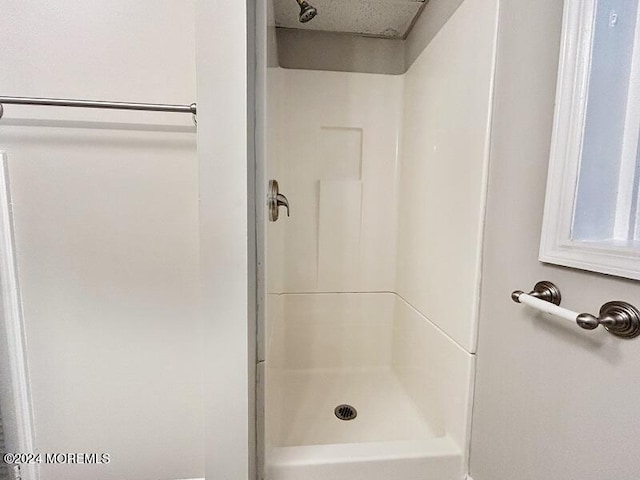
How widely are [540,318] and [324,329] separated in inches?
43.5

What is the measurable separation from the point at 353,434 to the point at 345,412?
141mm

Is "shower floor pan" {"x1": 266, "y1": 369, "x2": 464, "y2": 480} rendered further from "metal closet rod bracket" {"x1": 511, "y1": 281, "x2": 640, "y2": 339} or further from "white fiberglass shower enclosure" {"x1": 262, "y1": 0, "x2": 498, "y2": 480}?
"metal closet rod bracket" {"x1": 511, "y1": 281, "x2": 640, "y2": 339}

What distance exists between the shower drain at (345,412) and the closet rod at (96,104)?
131cm

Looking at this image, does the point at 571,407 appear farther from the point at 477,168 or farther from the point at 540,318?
the point at 477,168

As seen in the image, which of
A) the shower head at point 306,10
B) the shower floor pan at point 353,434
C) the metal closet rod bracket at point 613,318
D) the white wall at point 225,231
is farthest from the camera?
the shower head at point 306,10

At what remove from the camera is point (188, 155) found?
92cm

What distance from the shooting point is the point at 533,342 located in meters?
0.68

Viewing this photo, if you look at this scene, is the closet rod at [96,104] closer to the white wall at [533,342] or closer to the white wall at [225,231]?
the white wall at [225,231]

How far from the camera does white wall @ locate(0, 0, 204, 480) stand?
34.1 inches

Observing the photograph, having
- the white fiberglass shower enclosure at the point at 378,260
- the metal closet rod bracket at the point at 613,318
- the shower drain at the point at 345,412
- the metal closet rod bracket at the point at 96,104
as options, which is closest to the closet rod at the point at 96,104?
the metal closet rod bracket at the point at 96,104

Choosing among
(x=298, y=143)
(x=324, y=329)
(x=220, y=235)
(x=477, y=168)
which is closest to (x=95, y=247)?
(x=220, y=235)

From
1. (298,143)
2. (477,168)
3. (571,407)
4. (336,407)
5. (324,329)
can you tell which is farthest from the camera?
(324,329)

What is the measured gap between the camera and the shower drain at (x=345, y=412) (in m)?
1.27

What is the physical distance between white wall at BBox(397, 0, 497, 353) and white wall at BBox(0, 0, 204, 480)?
2.86 ft
